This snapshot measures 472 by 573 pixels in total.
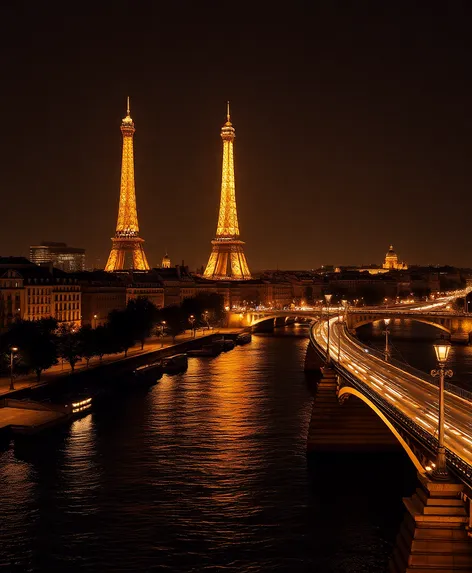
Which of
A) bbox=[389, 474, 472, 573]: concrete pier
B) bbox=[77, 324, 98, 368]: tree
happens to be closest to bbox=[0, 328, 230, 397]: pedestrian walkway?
bbox=[77, 324, 98, 368]: tree

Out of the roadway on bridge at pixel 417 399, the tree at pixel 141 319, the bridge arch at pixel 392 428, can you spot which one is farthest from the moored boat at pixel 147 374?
the bridge arch at pixel 392 428

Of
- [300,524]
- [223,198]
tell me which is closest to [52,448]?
[300,524]

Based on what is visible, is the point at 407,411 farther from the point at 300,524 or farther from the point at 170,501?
the point at 170,501

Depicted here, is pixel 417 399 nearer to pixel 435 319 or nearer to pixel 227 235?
pixel 435 319

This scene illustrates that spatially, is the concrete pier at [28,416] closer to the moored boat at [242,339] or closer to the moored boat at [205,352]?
the moored boat at [205,352]

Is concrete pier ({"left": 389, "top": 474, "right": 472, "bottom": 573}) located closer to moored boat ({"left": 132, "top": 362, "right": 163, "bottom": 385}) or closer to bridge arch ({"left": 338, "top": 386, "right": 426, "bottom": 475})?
bridge arch ({"left": 338, "top": 386, "right": 426, "bottom": 475})

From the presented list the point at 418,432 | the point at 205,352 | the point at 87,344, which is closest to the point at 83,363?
the point at 87,344
